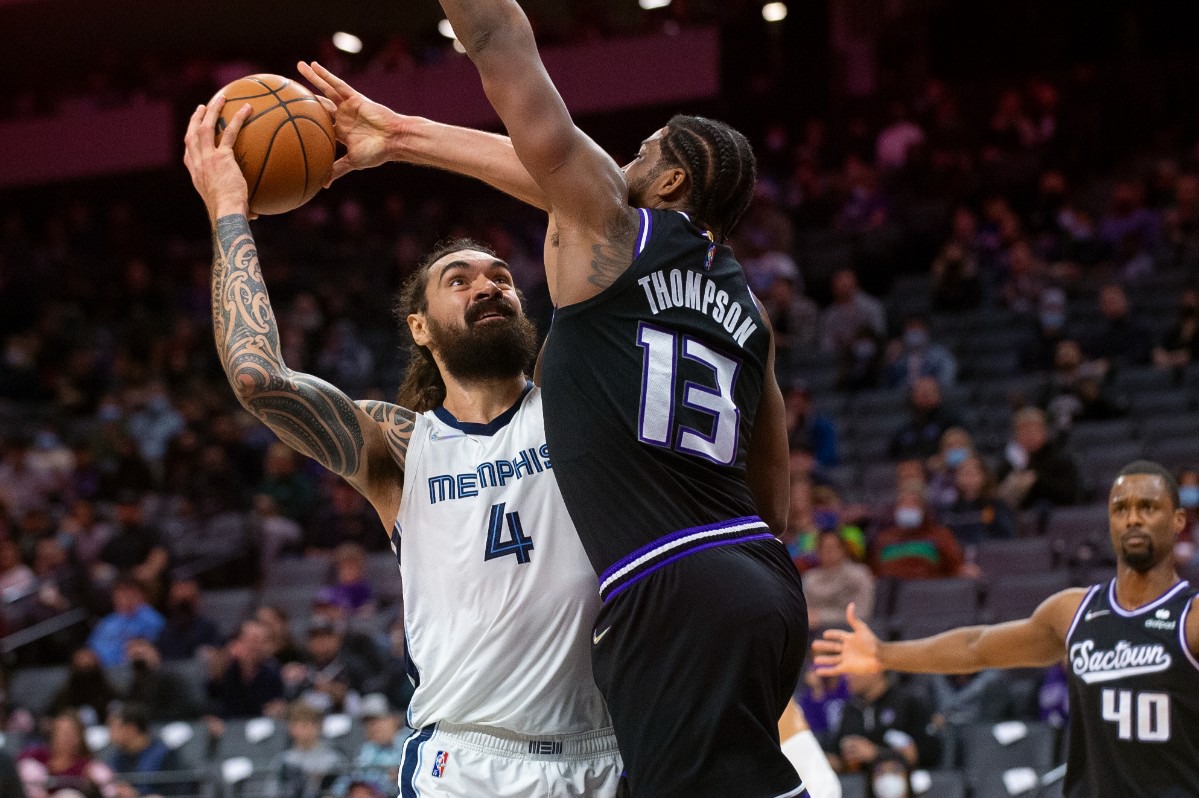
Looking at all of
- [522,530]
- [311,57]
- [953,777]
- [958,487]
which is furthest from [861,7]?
[522,530]

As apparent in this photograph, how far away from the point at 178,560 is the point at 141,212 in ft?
30.6

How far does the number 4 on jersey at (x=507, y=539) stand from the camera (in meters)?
3.66

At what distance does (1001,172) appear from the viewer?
16.7 meters

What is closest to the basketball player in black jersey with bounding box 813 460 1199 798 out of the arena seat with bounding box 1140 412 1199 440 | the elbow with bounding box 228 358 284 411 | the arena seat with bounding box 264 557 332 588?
the elbow with bounding box 228 358 284 411

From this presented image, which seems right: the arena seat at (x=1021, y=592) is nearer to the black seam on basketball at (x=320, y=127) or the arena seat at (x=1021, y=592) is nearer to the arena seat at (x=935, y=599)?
the arena seat at (x=935, y=599)

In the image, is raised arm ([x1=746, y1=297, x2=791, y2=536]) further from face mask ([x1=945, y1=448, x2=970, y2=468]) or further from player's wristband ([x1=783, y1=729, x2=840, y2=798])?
face mask ([x1=945, y1=448, x2=970, y2=468])

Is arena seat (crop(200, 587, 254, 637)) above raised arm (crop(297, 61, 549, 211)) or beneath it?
beneath

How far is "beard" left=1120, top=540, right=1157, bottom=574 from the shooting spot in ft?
18.3

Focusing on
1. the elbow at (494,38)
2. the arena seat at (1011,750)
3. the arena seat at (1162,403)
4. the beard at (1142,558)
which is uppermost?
the elbow at (494,38)

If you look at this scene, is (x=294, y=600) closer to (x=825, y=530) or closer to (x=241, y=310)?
(x=825, y=530)

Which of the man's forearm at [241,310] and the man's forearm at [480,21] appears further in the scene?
the man's forearm at [241,310]

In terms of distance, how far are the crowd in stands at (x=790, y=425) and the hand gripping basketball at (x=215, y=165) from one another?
215 inches

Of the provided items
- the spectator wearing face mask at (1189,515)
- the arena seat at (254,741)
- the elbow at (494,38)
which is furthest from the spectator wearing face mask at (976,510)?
the elbow at (494,38)

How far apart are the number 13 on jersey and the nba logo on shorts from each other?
1.04m
